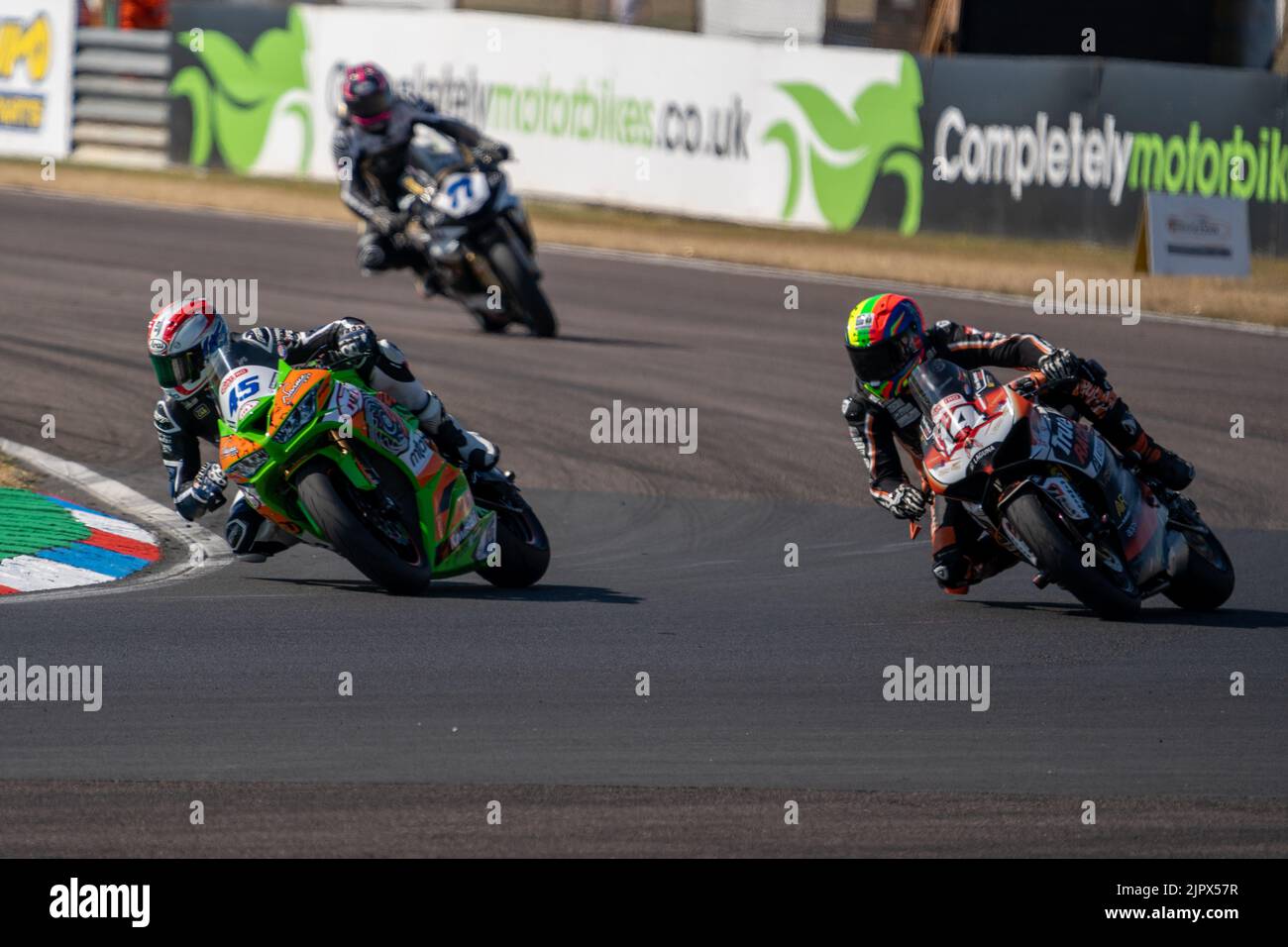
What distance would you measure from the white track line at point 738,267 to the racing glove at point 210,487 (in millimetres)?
12091

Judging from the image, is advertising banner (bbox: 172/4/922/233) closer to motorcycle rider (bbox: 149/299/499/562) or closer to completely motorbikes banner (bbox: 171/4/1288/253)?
completely motorbikes banner (bbox: 171/4/1288/253)

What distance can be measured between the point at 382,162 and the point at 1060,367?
912 cm

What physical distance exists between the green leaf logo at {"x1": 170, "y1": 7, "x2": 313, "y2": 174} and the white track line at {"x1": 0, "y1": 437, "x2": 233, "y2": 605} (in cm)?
1768

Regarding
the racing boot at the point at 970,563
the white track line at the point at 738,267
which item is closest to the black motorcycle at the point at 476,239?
the white track line at the point at 738,267

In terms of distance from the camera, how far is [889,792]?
19.7 feet

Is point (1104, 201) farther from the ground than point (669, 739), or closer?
farther from the ground

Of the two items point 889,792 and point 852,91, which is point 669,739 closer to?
point 889,792

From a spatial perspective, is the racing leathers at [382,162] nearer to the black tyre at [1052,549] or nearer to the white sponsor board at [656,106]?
the black tyre at [1052,549]

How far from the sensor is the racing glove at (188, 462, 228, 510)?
841 centimetres
